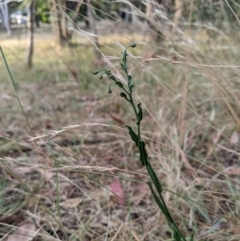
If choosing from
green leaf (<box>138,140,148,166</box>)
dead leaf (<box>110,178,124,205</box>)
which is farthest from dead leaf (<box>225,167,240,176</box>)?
green leaf (<box>138,140,148,166</box>)

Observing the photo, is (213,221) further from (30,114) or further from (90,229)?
(30,114)

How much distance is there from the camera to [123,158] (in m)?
1.00

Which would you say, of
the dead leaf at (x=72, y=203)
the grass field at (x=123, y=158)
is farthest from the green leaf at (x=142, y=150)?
the dead leaf at (x=72, y=203)

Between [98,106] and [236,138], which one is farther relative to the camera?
[98,106]

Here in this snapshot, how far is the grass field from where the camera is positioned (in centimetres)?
54

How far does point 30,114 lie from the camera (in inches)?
57.2

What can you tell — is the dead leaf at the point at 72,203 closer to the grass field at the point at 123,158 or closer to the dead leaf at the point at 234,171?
the grass field at the point at 123,158

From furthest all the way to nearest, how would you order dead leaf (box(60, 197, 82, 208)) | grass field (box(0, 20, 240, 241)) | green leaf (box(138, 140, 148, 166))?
dead leaf (box(60, 197, 82, 208)) → grass field (box(0, 20, 240, 241)) → green leaf (box(138, 140, 148, 166))

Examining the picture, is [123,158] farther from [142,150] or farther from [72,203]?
[142,150]

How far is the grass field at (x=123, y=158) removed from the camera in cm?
54

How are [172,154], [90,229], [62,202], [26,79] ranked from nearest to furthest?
1. [90,229]
2. [62,202]
3. [172,154]
4. [26,79]

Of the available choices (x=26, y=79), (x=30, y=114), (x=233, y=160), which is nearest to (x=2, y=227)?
(x=233, y=160)

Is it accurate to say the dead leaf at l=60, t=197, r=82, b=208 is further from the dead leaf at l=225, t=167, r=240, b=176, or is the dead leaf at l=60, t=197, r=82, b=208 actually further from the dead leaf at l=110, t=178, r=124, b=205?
the dead leaf at l=225, t=167, r=240, b=176

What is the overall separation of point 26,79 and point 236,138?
1.54m
